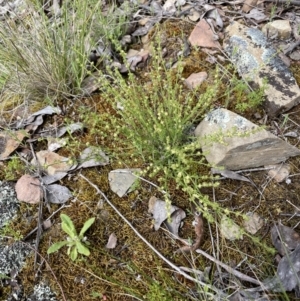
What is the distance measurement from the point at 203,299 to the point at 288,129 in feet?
3.21

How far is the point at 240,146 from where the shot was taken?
188 cm

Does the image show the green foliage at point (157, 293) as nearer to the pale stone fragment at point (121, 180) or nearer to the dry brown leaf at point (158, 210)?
the dry brown leaf at point (158, 210)

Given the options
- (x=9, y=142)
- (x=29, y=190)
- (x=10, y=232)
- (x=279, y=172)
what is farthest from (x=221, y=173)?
(x=9, y=142)

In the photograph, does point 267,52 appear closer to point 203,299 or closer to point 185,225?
point 185,225

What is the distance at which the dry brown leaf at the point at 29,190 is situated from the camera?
2.01 m

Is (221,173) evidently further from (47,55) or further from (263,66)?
(47,55)

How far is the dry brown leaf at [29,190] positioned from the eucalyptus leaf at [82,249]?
36 centimetres

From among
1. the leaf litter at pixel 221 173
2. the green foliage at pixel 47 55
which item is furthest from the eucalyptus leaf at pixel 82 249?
the green foliage at pixel 47 55

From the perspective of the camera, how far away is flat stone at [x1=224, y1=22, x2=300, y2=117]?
2086 millimetres

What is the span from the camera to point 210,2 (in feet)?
8.64

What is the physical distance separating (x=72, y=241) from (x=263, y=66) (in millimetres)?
1355

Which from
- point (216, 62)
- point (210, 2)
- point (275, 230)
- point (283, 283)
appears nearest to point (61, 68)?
point (216, 62)

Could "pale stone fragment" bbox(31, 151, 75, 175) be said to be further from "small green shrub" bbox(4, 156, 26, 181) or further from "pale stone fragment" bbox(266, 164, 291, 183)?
"pale stone fragment" bbox(266, 164, 291, 183)

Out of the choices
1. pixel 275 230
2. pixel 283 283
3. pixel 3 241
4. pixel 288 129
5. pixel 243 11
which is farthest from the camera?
pixel 243 11
